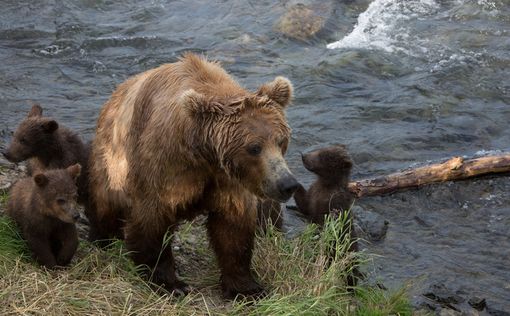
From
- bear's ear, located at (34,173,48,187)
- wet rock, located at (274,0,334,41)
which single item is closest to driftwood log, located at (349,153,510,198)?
bear's ear, located at (34,173,48,187)

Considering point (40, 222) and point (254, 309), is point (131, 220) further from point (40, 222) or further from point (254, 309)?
point (254, 309)

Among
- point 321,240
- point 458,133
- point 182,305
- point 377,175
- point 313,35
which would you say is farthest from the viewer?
point 313,35

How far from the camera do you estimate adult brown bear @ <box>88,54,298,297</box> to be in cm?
528

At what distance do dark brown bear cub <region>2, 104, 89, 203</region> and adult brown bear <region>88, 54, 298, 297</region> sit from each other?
79 cm

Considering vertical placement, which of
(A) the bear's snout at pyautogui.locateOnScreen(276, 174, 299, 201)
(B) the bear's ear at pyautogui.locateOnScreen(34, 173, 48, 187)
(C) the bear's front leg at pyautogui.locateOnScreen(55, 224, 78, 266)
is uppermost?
(A) the bear's snout at pyautogui.locateOnScreen(276, 174, 299, 201)

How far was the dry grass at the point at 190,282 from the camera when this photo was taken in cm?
562

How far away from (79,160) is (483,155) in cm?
467

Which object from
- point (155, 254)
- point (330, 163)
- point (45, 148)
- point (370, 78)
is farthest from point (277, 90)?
point (370, 78)

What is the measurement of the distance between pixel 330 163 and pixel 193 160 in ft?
8.85

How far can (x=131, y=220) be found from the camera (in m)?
6.12

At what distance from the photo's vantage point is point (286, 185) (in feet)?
16.9

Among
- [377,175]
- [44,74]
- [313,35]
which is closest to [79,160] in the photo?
[377,175]

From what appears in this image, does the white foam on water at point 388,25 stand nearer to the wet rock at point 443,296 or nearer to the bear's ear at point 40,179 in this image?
the wet rock at point 443,296

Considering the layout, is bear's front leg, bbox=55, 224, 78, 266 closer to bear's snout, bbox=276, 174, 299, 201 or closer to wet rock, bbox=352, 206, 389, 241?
bear's snout, bbox=276, 174, 299, 201
